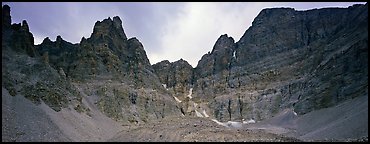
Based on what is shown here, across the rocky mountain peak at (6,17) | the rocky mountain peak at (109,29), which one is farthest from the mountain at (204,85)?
the rocky mountain peak at (109,29)

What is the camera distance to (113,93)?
84.8 metres

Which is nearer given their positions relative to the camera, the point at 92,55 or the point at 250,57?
the point at 92,55

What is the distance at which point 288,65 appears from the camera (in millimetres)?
114000

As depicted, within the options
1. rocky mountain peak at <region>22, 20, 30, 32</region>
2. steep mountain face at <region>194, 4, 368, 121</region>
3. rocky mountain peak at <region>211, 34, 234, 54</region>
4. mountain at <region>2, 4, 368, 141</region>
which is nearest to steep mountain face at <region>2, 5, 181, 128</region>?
rocky mountain peak at <region>22, 20, 30, 32</region>

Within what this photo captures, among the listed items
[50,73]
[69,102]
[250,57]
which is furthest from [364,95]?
[250,57]

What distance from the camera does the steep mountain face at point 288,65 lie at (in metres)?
71.1

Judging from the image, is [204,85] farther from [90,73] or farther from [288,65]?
[90,73]

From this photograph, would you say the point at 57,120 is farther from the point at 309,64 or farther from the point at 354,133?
the point at 309,64

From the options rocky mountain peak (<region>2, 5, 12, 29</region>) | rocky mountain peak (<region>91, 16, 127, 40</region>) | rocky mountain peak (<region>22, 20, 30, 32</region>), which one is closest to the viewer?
rocky mountain peak (<region>2, 5, 12, 29</region>)

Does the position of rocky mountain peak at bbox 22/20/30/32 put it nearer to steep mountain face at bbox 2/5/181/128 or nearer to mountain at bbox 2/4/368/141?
steep mountain face at bbox 2/5/181/128

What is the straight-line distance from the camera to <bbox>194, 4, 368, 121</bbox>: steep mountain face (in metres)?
71.1

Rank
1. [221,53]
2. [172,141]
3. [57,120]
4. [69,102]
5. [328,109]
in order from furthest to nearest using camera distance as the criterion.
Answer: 1. [221,53]
2. [328,109]
3. [69,102]
4. [57,120]
5. [172,141]

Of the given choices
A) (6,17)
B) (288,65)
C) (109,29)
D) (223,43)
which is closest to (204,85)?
(223,43)

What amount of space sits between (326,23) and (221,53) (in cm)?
4055
